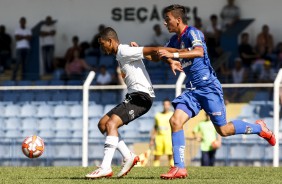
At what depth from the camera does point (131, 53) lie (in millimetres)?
13180

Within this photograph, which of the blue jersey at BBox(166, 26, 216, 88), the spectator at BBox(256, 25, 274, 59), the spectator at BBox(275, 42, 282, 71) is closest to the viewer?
the blue jersey at BBox(166, 26, 216, 88)

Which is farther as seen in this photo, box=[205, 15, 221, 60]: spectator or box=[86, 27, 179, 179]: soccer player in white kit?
box=[205, 15, 221, 60]: spectator

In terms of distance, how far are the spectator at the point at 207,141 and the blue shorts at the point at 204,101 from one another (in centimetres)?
741

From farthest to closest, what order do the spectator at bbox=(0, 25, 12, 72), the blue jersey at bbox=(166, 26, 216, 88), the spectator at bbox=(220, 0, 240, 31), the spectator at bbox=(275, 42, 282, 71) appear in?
the spectator at bbox=(0, 25, 12, 72)
the spectator at bbox=(220, 0, 240, 31)
the spectator at bbox=(275, 42, 282, 71)
the blue jersey at bbox=(166, 26, 216, 88)

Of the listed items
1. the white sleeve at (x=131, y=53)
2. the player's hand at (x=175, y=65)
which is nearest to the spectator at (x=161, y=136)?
the white sleeve at (x=131, y=53)

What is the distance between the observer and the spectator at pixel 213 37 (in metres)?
25.7

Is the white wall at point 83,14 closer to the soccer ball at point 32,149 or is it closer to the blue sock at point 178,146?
the soccer ball at point 32,149

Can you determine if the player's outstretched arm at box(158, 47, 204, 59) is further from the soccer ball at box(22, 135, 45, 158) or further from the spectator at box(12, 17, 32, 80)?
the spectator at box(12, 17, 32, 80)

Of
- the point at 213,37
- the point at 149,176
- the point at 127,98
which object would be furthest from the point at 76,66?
the point at 127,98

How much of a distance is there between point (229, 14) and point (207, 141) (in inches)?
265

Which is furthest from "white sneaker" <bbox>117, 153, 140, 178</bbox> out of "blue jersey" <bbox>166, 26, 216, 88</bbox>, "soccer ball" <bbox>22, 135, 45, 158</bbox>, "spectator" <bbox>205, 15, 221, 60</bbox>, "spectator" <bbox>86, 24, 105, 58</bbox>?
"spectator" <bbox>86, 24, 105, 58</bbox>

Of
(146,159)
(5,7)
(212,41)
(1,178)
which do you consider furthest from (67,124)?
(1,178)

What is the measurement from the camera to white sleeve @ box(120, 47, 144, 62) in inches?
517

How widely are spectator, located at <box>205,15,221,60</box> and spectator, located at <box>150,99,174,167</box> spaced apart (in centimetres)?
480
